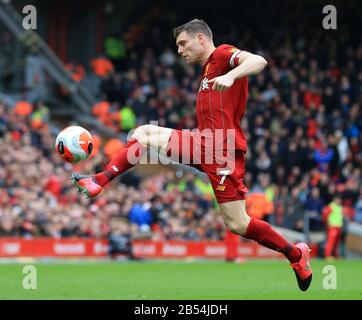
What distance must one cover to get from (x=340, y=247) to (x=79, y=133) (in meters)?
15.0

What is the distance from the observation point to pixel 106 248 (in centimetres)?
2162

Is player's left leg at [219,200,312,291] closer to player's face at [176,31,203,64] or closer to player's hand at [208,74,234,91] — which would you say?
Answer: player's hand at [208,74,234,91]

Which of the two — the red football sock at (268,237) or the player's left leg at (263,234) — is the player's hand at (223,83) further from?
the red football sock at (268,237)

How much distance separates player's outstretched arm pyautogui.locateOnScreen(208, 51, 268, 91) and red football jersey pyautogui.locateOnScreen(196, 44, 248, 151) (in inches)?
16.1

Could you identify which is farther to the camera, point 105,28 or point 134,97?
point 105,28

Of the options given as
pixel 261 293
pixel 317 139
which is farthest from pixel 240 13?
pixel 261 293

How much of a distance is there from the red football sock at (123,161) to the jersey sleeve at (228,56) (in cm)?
119

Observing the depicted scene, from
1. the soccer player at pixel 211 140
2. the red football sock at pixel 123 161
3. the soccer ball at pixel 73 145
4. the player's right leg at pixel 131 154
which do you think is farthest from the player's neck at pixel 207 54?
the soccer ball at pixel 73 145

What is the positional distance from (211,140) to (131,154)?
2.67ft

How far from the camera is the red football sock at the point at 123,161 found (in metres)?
9.63

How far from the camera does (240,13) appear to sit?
3256 cm

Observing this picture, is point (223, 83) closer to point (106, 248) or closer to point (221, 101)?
point (221, 101)

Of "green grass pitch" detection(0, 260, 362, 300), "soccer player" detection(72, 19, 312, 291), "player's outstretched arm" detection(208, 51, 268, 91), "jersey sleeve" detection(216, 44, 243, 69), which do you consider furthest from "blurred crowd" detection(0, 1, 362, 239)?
"player's outstretched arm" detection(208, 51, 268, 91)

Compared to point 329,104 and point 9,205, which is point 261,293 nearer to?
point 9,205
